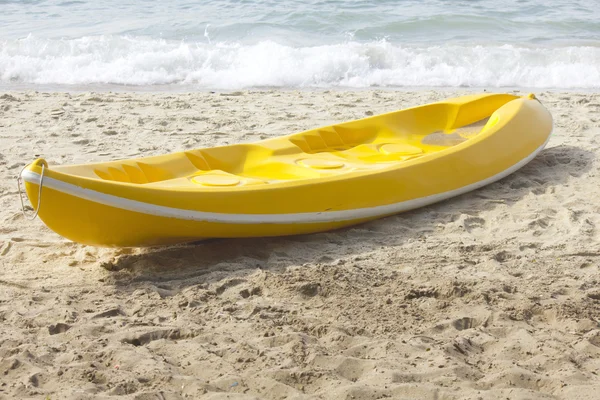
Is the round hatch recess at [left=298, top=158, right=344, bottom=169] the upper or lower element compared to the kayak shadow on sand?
upper

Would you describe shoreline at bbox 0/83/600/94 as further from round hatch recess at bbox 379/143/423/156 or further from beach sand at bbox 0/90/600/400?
beach sand at bbox 0/90/600/400

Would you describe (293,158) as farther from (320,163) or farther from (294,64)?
(294,64)

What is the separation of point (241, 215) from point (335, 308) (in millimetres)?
771

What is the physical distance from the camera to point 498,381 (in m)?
2.61

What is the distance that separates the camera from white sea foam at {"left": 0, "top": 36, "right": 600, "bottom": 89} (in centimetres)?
885

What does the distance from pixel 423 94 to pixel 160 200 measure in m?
4.75

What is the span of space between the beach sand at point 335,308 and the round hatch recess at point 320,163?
0.45 m

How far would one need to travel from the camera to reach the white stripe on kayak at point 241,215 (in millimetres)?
3295

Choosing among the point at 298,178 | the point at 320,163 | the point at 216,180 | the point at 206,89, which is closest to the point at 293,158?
the point at 320,163

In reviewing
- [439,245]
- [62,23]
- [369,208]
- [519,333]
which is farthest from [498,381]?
[62,23]

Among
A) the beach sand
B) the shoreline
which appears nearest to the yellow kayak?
the beach sand

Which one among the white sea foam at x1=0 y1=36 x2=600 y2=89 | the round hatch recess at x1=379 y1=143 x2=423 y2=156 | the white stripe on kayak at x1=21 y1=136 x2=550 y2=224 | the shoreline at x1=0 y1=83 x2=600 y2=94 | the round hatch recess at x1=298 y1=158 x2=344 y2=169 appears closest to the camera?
the white stripe on kayak at x1=21 y1=136 x2=550 y2=224

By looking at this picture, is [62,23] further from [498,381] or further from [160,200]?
[498,381]

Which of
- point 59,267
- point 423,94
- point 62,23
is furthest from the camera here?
point 62,23
